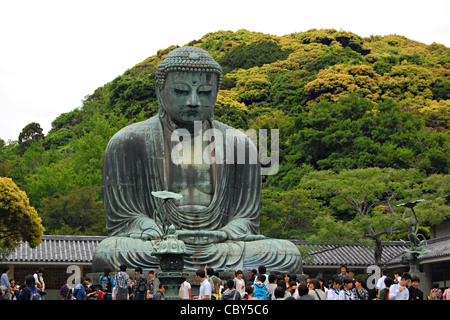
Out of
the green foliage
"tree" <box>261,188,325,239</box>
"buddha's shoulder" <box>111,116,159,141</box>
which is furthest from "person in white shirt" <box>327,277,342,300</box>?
the green foliage

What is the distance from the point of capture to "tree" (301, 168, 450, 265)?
23.8 meters

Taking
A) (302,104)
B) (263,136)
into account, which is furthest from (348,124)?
(302,104)

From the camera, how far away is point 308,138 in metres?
32.9

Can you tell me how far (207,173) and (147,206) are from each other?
1.22m

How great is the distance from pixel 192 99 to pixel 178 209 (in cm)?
194

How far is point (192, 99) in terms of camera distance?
46.7 ft

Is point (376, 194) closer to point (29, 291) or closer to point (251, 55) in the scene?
point (29, 291)

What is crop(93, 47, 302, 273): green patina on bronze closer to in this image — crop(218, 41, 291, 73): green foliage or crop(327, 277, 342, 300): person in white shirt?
crop(327, 277, 342, 300): person in white shirt

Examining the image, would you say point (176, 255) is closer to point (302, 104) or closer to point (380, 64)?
point (302, 104)

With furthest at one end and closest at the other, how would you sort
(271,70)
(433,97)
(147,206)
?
(271,70) → (433,97) → (147,206)

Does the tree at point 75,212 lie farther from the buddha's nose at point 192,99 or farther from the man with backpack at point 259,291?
the man with backpack at point 259,291

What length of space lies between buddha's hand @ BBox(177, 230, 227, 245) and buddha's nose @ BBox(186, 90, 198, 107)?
2.26 meters

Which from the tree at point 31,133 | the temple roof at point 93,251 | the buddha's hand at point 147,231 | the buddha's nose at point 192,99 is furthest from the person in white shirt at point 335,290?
the tree at point 31,133

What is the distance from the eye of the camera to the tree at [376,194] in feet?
78.2
